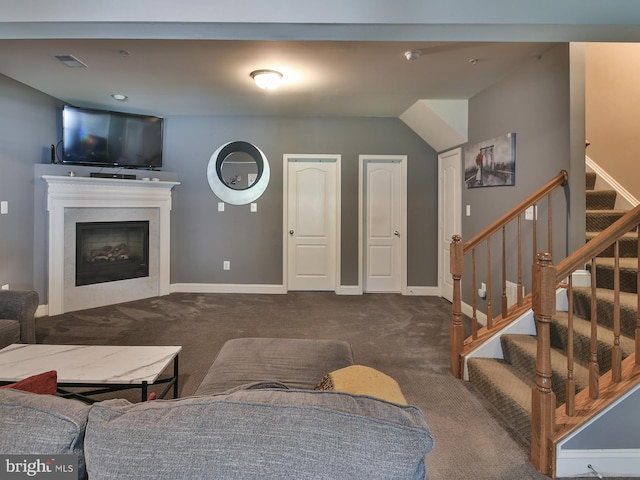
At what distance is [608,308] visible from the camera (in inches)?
87.5

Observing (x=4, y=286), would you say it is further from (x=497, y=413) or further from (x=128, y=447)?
(x=497, y=413)

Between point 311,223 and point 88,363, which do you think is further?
point 311,223

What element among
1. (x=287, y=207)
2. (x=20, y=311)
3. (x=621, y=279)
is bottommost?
(x=20, y=311)

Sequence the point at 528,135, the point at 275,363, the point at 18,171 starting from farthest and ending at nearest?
the point at 18,171, the point at 528,135, the point at 275,363

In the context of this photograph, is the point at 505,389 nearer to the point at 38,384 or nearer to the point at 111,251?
the point at 38,384

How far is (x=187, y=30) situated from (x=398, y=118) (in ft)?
13.0

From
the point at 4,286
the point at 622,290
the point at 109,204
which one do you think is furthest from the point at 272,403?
the point at 109,204

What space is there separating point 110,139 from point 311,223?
2.79m

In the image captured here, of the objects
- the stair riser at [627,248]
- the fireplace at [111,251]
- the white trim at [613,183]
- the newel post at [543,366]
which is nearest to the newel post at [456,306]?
the newel post at [543,366]

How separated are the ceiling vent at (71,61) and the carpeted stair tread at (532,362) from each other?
4197 mm

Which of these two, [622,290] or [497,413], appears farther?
[622,290]

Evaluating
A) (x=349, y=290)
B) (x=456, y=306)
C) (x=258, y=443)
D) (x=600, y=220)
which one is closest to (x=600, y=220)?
(x=600, y=220)

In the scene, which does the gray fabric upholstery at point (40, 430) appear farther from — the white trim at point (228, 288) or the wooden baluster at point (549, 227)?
the white trim at point (228, 288)

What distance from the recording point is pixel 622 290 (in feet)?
8.12
